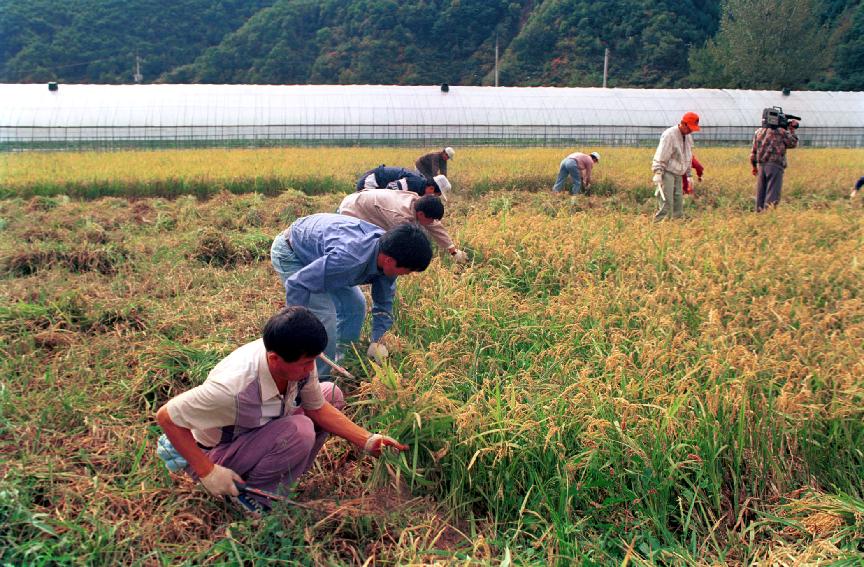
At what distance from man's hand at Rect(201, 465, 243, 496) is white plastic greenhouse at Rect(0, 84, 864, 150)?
17.2m

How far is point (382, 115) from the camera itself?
774 inches

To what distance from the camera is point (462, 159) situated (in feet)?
44.8

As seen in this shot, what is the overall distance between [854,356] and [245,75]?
33.0 m

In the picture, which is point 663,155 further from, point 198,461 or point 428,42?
point 428,42

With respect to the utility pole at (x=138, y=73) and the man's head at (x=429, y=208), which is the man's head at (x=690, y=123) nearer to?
the man's head at (x=429, y=208)

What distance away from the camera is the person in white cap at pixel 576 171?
10391 mm

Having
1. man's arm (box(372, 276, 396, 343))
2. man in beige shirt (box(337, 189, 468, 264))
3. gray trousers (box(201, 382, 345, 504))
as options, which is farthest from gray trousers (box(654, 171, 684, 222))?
gray trousers (box(201, 382, 345, 504))

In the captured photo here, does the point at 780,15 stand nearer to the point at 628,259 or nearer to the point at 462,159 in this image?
the point at 462,159

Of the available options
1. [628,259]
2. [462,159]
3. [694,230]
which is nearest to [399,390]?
[628,259]

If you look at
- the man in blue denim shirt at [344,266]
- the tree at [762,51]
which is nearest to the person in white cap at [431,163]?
the man in blue denim shirt at [344,266]

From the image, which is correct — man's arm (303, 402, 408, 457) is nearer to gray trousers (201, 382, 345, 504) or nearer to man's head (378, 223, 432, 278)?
gray trousers (201, 382, 345, 504)

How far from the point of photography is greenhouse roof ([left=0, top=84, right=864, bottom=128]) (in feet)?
60.4

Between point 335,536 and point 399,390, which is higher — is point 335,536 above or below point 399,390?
below

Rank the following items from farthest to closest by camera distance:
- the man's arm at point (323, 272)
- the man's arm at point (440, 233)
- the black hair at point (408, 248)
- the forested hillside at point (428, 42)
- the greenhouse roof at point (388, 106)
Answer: the forested hillside at point (428, 42) → the greenhouse roof at point (388, 106) → the man's arm at point (440, 233) → the man's arm at point (323, 272) → the black hair at point (408, 248)
